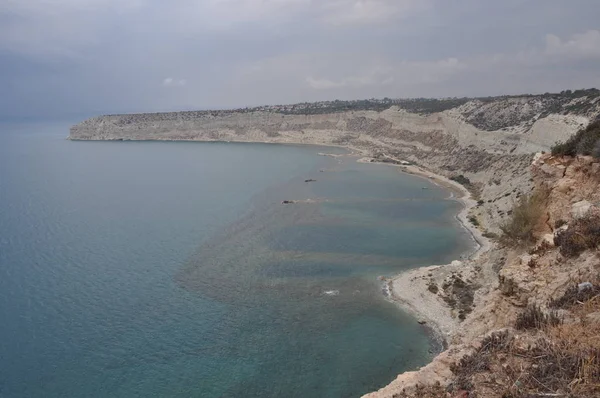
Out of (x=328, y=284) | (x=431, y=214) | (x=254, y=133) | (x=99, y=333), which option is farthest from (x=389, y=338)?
(x=254, y=133)

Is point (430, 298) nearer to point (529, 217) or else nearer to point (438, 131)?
point (529, 217)

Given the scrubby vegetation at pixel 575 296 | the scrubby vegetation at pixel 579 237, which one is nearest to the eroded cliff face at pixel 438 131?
the scrubby vegetation at pixel 579 237

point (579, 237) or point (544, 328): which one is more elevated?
point (579, 237)

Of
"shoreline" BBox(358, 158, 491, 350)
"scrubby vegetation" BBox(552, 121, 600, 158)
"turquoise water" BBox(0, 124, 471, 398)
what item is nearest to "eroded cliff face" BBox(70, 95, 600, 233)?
"shoreline" BBox(358, 158, 491, 350)

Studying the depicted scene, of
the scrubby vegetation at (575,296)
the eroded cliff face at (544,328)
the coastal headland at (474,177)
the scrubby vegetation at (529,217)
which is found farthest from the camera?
the scrubby vegetation at (529,217)

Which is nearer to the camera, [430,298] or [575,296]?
[575,296]

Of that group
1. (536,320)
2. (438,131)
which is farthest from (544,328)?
(438,131)

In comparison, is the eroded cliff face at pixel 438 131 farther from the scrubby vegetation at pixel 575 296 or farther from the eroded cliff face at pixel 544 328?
the scrubby vegetation at pixel 575 296
